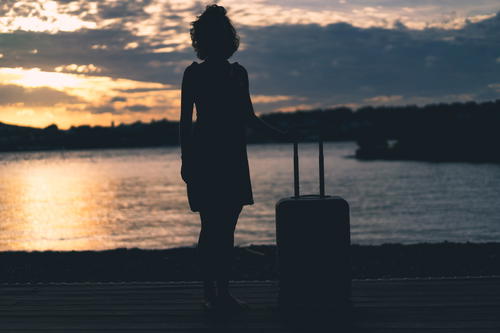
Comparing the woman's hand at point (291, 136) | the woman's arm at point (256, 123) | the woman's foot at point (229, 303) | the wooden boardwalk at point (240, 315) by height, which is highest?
the woman's arm at point (256, 123)

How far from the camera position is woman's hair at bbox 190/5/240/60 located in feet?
14.9

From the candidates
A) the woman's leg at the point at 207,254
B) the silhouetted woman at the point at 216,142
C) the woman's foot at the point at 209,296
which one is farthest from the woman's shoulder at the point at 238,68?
the woman's foot at the point at 209,296

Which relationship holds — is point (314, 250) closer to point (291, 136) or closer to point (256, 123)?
point (291, 136)

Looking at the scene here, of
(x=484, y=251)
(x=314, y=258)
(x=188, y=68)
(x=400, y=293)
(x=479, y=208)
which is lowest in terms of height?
(x=479, y=208)

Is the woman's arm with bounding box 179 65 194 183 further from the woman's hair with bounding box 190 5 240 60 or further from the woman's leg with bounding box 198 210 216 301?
the woman's leg with bounding box 198 210 216 301

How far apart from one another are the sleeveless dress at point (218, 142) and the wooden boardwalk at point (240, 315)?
870 mm

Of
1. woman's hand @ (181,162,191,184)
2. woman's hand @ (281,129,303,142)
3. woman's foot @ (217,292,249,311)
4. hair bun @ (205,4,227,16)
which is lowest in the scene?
woman's foot @ (217,292,249,311)

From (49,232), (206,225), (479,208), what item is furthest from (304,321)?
(479,208)

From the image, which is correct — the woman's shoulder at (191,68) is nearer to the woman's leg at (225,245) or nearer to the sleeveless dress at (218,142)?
the sleeveless dress at (218,142)

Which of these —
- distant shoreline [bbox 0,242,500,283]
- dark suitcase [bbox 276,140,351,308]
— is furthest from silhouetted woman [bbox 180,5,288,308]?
distant shoreline [bbox 0,242,500,283]

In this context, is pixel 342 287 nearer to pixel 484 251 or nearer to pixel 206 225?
pixel 206 225

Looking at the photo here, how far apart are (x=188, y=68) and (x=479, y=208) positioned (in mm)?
32274

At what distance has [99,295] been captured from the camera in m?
5.17

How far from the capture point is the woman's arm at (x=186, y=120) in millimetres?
4512
